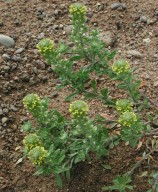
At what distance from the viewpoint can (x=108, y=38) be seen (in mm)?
4766

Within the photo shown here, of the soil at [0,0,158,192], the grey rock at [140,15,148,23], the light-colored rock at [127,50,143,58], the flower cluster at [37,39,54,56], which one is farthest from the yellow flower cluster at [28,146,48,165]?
the grey rock at [140,15,148,23]

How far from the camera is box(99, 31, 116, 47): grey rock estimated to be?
4742 mm

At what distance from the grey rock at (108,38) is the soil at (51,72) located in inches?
1.8

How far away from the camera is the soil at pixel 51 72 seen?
3.93 meters

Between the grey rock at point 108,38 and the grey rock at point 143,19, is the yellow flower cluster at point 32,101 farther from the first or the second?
the grey rock at point 143,19

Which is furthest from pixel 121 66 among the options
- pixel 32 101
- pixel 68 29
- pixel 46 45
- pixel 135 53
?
pixel 68 29

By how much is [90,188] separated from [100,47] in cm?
109

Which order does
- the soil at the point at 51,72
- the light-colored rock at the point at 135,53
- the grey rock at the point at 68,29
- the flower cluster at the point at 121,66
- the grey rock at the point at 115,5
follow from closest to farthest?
the flower cluster at the point at 121,66, the soil at the point at 51,72, the light-colored rock at the point at 135,53, the grey rock at the point at 68,29, the grey rock at the point at 115,5

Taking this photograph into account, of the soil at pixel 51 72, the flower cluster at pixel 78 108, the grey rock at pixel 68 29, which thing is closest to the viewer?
the flower cluster at pixel 78 108

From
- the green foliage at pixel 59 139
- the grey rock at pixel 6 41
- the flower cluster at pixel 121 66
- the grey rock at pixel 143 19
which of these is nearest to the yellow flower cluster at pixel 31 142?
the green foliage at pixel 59 139

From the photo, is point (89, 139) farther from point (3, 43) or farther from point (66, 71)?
point (3, 43)

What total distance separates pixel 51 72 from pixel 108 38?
0.63 metres

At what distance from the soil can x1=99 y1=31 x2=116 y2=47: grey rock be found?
0.05 metres

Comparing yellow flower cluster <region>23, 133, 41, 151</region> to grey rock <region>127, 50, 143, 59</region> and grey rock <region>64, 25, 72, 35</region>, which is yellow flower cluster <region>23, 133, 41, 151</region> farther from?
grey rock <region>64, 25, 72, 35</region>
